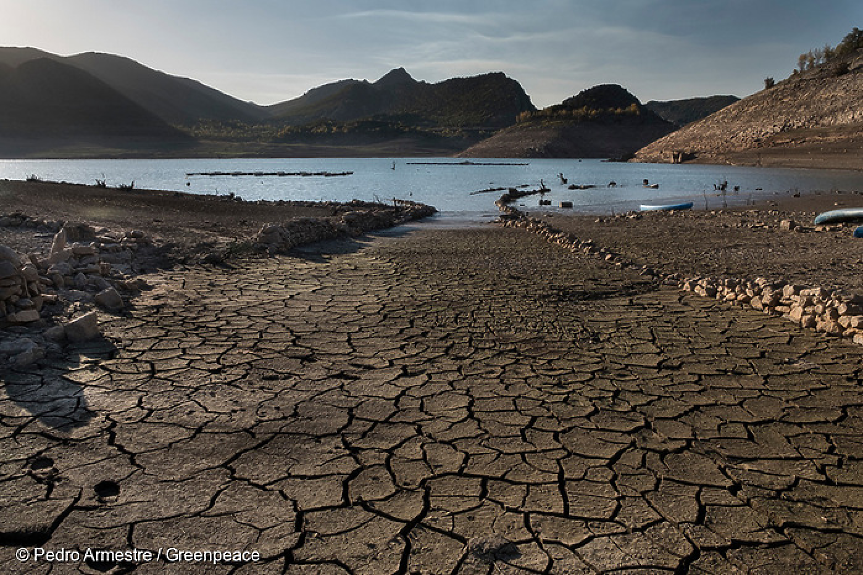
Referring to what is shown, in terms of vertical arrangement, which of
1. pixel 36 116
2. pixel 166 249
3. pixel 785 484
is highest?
pixel 36 116

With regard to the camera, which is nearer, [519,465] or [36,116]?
[519,465]

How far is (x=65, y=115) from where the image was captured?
10025cm

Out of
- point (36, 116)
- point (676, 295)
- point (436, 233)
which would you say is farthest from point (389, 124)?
point (676, 295)

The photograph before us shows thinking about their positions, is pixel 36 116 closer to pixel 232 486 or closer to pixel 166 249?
pixel 166 249

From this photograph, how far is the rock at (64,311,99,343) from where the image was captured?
4.82m

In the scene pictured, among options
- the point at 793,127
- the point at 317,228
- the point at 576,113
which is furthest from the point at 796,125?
the point at 317,228

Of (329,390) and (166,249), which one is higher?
(166,249)

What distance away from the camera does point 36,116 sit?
97.6 meters

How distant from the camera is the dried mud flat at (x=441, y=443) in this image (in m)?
2.45

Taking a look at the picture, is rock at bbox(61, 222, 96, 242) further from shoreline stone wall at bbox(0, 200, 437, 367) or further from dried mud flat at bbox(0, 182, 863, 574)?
dried mud flat at bbox(0, 182, 863, 574)

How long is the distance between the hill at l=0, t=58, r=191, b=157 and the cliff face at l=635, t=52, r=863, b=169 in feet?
280

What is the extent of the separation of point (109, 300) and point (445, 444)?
14.2ft

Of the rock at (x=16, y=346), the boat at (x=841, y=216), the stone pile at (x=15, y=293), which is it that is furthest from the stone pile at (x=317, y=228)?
the boat at (x=841, y=216)

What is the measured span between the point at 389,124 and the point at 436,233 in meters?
110
